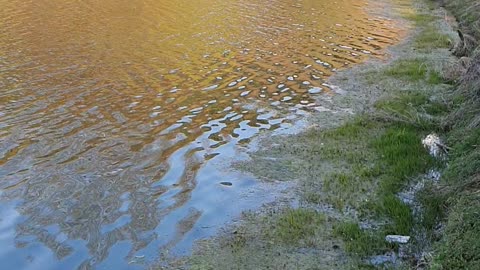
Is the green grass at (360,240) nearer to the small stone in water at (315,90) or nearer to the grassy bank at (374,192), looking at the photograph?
the grassy bank at (374,192)

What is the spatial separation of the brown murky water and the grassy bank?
64 cm

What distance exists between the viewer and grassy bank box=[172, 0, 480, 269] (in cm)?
609

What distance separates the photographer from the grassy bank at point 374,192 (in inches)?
240

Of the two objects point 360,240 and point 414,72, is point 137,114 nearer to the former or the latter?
point 360,240

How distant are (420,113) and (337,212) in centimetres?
423

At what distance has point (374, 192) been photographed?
7758mm

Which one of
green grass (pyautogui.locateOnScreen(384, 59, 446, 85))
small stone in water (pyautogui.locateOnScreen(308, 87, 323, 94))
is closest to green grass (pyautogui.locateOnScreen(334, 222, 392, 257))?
small stone in water (pyautogui.locateOnScreen(308, 87, 323, 94))

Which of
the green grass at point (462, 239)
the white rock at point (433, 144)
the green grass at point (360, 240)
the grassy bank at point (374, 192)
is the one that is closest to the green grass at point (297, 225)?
the grassy bank at point (374, 192)

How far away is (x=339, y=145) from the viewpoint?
9.55m

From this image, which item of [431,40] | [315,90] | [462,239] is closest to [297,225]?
[462,239]

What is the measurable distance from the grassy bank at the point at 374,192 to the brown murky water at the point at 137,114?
0.64 metres

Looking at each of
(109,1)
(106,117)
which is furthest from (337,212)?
(109,1)

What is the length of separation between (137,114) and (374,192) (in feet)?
16.5

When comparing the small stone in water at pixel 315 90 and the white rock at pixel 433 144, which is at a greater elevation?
the white rock at pixel 433 144
